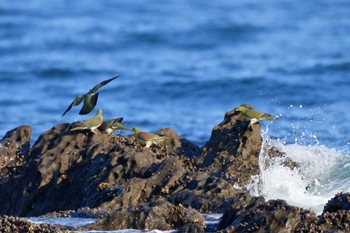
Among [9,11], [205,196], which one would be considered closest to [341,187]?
[205,196]

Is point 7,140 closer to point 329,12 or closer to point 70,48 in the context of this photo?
point 70,48

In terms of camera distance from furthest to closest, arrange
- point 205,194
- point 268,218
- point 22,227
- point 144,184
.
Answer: point 144,184, point 205,194, point 22,227, point 268,218

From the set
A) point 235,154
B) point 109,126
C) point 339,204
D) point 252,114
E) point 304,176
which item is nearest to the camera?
point 339,204

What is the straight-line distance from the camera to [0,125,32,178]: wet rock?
11.4 metres

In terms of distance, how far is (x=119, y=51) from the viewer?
1128 inches

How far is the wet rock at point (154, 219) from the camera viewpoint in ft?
25.6

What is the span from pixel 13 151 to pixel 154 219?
4268 mm

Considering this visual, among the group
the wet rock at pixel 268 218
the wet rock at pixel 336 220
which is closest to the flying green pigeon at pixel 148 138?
the wet rock at pixel 268 218

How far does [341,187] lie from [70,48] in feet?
58.8

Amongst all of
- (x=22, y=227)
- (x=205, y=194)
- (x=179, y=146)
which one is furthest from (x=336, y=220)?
(x=179, y=146)

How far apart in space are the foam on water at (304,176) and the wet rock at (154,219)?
2695mm

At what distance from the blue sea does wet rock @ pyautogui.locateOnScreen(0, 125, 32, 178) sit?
315cm

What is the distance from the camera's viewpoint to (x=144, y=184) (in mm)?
9312

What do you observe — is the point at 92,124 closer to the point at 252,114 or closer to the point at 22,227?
the point at 252,114
